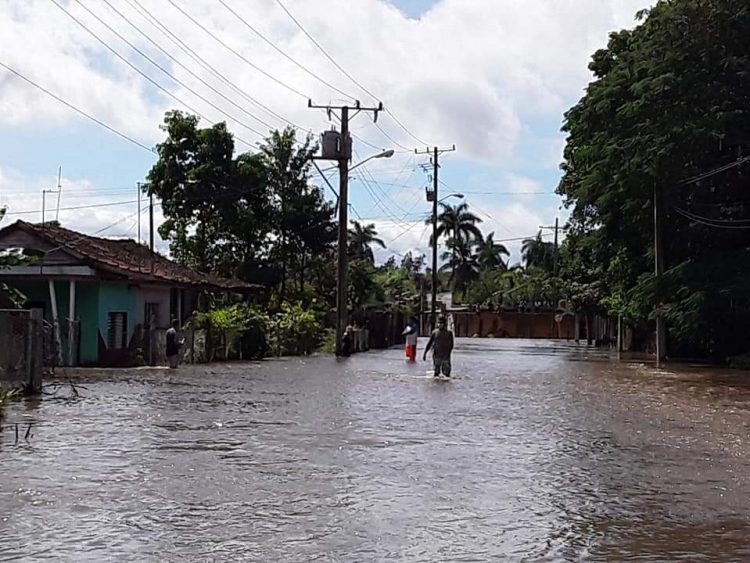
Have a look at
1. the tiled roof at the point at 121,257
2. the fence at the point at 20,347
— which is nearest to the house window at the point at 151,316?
the tiled roof at the point at 121,257

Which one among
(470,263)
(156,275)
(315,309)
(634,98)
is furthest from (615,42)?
(470,263)

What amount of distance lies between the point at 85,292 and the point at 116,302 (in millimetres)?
1568

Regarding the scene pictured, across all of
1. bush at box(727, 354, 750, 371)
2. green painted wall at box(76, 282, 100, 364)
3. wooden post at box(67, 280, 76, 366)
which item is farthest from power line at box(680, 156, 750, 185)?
wooden post at box(67, 280, 76, 366)

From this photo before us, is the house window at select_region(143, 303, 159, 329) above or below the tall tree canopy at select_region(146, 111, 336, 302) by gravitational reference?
below

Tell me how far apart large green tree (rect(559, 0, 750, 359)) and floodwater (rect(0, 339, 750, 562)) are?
13.3 metres

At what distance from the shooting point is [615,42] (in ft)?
149

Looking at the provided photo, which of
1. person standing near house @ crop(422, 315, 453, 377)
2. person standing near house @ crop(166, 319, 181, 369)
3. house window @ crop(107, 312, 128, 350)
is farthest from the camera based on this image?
house window @ crop(107, 312, 128, 350)

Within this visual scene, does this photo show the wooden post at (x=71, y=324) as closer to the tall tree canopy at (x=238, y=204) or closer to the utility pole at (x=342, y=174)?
the utility pole at (x=342, y=174)

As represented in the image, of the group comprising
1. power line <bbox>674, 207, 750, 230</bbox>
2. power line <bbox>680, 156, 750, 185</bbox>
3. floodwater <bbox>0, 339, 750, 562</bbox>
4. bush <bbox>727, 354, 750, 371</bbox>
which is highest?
power line <bbox>680, 156, 750, 185</bbox>

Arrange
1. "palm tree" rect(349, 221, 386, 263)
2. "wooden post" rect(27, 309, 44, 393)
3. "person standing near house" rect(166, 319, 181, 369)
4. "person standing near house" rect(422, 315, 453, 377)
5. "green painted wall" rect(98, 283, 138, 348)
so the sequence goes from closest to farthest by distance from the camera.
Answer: "wooden post" rect(27, 309, 44, 393)
"person standing near house" rect(422, 315, 453, 377)
"person standing near house" rect(166, 319, 181, 369)
"green painted wall" rect(98, 283, 138, 348)
"palm tree" rect(349, 221, 386, 263)

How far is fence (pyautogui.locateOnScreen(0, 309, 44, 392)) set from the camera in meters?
20.1

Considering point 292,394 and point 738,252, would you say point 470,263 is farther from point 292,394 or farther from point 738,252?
point 292,394

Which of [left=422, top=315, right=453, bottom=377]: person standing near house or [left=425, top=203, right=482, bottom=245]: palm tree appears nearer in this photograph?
[left=422, top=315, right=453, bottom=377]: person standing near house

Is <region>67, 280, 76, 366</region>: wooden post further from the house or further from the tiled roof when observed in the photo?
the tiled roof
